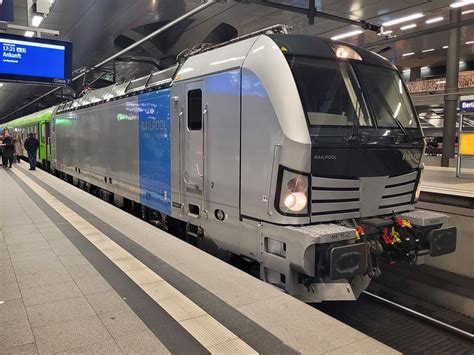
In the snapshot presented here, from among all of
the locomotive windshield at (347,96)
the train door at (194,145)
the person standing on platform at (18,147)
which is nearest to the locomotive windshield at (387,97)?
the locomotive windshield at (347,96)

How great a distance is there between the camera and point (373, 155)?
171 inches

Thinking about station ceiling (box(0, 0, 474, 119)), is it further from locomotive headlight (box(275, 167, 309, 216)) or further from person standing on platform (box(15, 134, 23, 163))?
person standing on platform (box(15, 134, 23, 163))

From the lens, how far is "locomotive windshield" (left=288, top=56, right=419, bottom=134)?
4148mm

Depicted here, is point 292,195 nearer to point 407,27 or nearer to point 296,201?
point 296,201

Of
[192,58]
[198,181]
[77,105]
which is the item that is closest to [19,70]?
[77,105]

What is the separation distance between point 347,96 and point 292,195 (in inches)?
49.3

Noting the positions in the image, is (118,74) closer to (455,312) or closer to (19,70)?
A: (19,70)

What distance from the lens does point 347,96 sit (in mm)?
4395

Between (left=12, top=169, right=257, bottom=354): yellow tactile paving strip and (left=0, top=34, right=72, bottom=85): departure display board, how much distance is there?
7517mm

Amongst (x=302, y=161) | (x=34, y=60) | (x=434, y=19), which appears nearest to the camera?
(x=302, y=161)

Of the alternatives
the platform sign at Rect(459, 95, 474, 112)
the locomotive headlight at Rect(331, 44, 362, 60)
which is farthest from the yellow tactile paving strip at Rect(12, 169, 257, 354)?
the platform sign at Rect(459, 95, 474, 112)

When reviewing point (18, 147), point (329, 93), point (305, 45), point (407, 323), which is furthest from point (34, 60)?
point (18, 147)

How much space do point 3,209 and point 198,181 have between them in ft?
15.5

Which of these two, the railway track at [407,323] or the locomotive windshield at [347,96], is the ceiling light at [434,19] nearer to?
the locomotive windshield at [347,96]
